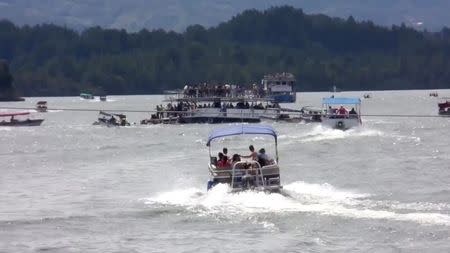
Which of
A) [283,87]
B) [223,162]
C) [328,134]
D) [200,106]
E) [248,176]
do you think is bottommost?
[328,134]

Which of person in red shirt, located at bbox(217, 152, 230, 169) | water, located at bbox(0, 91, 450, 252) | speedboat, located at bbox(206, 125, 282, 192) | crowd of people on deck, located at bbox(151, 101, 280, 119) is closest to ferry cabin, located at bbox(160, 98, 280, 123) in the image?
crowd of people on deck, located at bbox(151, 101, 280, 119)

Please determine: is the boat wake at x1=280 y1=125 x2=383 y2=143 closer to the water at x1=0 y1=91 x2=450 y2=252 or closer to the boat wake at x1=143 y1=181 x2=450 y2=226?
the water at x1=0 y1=91 x2=450 y2=252

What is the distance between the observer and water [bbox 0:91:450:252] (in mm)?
32250

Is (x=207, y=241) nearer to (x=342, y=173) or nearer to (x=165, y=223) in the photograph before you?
(x=165, y=223)

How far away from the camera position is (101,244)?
3241 cm

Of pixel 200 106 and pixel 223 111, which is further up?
pixel 200 106

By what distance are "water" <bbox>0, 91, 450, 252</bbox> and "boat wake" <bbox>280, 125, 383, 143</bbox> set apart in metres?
1.89

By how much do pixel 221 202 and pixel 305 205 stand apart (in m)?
2.77

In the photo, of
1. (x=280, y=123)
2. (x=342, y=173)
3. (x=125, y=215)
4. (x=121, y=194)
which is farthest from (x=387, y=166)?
(x=280, y=123)

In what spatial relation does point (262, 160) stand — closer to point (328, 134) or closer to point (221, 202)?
point (221, 202)

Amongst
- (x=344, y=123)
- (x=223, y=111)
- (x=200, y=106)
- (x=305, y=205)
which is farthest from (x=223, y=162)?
(x=200, y=106)

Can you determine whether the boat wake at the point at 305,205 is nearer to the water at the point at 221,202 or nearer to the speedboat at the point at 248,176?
the water at the point at 221,202

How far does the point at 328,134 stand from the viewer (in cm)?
7825

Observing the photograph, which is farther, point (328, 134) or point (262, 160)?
point (328, 134)
